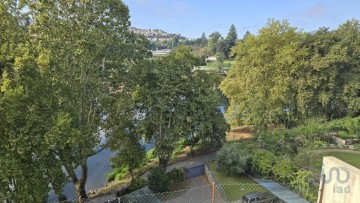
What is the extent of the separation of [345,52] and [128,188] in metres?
24.4

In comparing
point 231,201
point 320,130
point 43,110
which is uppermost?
point 43,110

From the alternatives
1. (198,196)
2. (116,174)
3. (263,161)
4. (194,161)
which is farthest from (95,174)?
(263,161)

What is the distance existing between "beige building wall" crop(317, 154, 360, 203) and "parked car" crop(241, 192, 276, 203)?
30.4ft

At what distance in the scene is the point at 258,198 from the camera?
1739cm

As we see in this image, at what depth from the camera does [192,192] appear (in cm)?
2022

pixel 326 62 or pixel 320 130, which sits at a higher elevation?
pixel 326 62

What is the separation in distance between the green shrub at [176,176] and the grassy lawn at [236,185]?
2.48 meters

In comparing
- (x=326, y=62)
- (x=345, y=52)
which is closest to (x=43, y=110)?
(x=326, y=62)

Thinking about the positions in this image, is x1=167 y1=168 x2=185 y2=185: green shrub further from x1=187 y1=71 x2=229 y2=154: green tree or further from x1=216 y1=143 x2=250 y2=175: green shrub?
x1=187 y1=71 x2=229 y2=154: green tree

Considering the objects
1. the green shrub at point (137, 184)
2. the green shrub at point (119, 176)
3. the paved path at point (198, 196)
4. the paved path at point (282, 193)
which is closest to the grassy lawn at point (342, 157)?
the paved path at point (282, 193)

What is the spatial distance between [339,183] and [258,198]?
10.3 m

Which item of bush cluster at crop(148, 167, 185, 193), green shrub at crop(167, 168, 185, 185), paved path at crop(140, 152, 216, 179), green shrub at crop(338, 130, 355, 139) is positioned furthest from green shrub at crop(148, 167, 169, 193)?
green shrub at crop(338, 130, 355, 139)

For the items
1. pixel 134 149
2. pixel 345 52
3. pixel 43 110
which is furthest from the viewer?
pixel 345 52

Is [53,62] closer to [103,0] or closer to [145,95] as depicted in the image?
[103,0]
